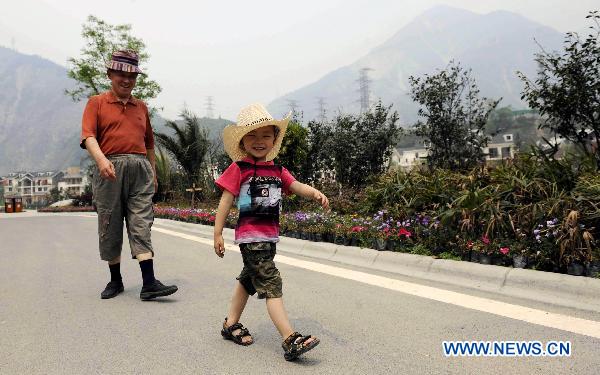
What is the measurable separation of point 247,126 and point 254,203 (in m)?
0.48

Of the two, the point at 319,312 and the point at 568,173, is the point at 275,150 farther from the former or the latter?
the point at 568,173

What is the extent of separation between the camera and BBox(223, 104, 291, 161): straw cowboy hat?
2.88m

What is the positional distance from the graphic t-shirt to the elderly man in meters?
1.58

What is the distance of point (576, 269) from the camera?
3980mm

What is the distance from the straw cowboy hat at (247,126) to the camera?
9.46 feet

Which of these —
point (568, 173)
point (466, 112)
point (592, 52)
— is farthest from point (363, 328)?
point (466, 112)

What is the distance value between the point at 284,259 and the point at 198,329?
3.06m

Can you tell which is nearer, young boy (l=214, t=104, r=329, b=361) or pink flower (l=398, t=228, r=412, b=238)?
young boy (l=214, t=104, r=329, b=361)

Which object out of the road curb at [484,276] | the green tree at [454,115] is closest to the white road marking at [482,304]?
the road curb at [484,276]

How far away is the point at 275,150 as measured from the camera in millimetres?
3082

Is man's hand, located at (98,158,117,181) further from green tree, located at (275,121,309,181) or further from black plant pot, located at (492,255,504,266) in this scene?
green tree, located at (275,121,309,181)

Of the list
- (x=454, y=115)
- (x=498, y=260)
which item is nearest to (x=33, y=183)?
(x=454, y=115)

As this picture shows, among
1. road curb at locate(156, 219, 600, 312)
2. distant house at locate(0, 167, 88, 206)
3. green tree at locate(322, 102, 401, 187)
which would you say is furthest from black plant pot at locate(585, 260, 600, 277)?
distant house at locate(0, 167, 88, 206)

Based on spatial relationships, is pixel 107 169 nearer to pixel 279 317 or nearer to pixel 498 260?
Answer: pixel 279 317
